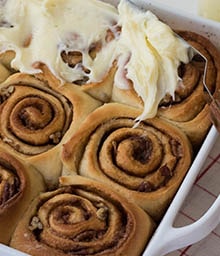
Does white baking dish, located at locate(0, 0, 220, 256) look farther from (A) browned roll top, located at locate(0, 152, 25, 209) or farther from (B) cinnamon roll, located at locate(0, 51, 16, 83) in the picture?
(B) cinnamon roll, located at locate(0, 51, 16, 83)

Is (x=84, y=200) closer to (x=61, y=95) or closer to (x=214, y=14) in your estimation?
(x=61, y=95)

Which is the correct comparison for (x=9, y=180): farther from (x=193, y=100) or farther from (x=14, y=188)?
(x=193, y=100)

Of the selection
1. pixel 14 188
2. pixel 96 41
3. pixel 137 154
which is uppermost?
pixel 96 41

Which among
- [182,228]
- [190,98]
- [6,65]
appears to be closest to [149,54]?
[190,98]

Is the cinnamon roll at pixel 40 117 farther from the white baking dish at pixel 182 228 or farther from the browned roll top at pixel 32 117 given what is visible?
the white baking dish at pixel 182 228

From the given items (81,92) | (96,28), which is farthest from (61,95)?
(96,28)

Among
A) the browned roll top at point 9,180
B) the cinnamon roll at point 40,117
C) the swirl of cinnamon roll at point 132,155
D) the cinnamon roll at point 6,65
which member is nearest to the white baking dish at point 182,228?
the swirl of cinnamon roll at point 132,155

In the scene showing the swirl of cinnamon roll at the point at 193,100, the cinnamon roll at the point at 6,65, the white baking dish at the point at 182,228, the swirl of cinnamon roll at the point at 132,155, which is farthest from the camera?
the cinnamon roll at the point at 6,65
